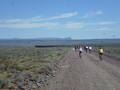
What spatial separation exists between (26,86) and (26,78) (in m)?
2.72

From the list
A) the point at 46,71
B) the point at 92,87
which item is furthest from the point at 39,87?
the point at 46,71

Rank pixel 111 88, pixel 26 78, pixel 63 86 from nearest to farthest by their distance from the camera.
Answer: pixel 111 88
pixel 63 86
pixel 26 78

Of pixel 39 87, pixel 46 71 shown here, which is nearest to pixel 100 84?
pixel 39 87

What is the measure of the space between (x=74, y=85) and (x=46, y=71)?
24.7 ft

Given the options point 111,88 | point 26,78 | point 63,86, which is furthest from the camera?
point 26,78

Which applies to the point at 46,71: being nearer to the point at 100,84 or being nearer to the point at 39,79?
the point at 39,79

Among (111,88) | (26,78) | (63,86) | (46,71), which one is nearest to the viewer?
(111,88)

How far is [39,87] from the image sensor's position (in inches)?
609

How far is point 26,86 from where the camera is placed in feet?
50.7

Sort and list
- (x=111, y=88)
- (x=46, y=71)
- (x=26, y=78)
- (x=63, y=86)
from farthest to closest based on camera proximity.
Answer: (x=46, y=71) → (x=26, y=78) → (x=63, y=86) → (x=111, y=88)

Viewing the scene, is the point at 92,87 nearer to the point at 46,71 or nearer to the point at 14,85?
the point at 14,85

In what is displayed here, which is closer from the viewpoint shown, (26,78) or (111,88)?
(111,88)

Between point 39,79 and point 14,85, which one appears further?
point 39,79

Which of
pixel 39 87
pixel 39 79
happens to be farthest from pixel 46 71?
pixel 39 87
